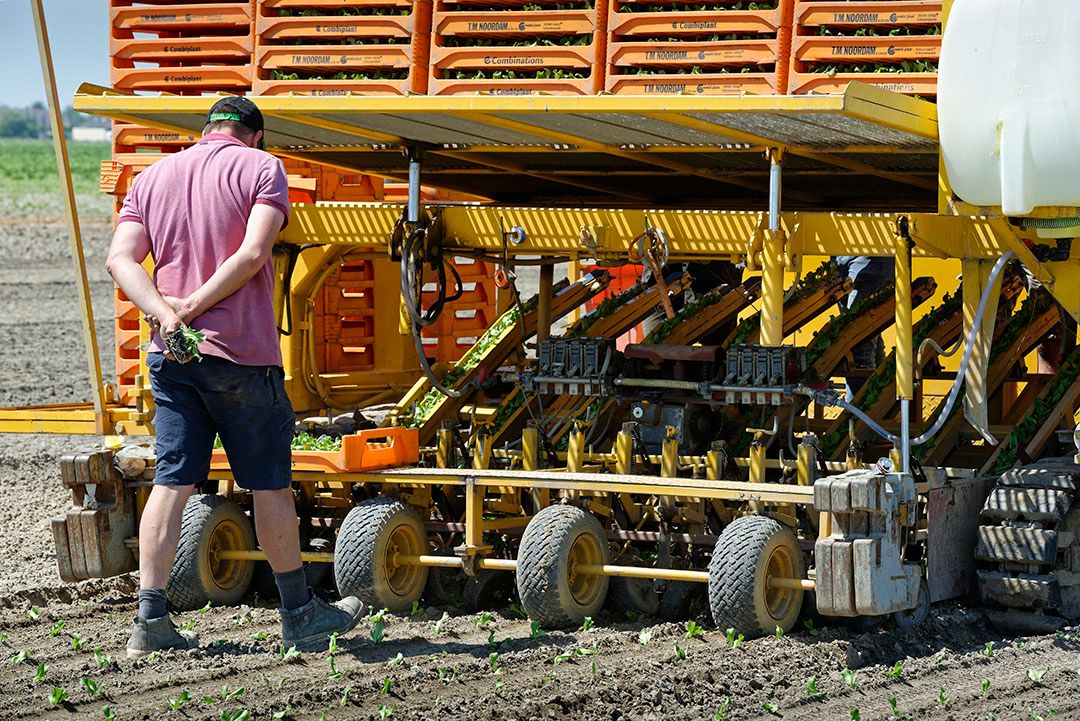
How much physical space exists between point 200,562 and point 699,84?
114 inches

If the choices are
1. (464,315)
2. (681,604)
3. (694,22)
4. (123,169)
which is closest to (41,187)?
(464,315)

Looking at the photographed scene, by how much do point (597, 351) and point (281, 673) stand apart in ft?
7.86

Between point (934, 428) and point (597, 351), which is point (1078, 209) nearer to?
point (934, 428)

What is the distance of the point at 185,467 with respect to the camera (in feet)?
21.8

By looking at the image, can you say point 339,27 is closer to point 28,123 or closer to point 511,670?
point 511,670

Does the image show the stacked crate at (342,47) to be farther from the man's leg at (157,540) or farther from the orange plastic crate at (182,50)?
the man's leg at (157,540)

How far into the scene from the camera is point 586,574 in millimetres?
7770

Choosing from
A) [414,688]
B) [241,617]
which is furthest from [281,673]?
[241,617]

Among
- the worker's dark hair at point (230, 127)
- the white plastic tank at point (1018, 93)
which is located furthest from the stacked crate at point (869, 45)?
the worker's dark hair at point (230, 127)

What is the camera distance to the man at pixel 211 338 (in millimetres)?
6547

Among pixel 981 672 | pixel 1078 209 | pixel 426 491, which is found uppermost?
pixel 1078 209

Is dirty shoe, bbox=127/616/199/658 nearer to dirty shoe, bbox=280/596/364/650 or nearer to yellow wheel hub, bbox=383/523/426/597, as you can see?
dirty shoe, bbox=280/596/364/650

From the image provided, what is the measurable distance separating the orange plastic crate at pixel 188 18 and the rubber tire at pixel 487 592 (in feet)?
9.06

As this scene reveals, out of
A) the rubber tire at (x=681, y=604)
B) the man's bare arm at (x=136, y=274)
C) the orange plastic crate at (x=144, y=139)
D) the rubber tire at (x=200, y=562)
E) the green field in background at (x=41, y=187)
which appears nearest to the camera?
the man's bare arm at (x=136, y=274)
